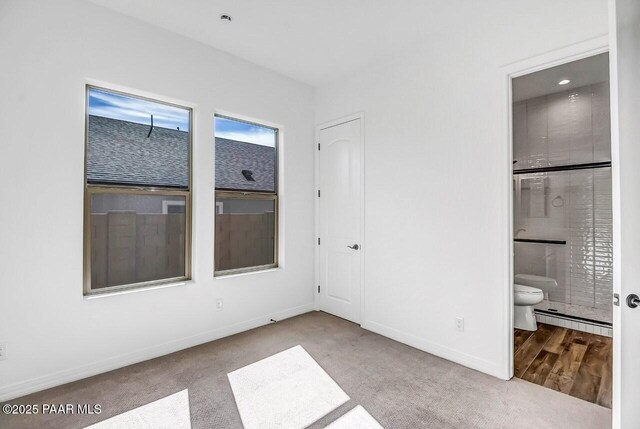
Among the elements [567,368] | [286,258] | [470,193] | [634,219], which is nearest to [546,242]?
[567,368]

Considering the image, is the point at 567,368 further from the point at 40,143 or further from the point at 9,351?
the point at 40,143

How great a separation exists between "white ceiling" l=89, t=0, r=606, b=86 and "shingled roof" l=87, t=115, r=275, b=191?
0.94 metres

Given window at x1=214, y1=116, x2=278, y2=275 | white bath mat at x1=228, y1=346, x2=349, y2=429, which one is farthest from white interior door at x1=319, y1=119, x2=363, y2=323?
white bath mat at x1=228, y1=346, x2=349, y2=429

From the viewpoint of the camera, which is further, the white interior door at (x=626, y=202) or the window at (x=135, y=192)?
the window at (x=135, y=192)

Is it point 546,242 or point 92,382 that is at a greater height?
point 546,242

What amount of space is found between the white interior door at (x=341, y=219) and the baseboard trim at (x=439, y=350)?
356 millimetres

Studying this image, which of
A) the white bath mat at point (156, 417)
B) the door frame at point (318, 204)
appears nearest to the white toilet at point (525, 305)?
the door frame at point (318, 204)

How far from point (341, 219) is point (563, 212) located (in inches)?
106

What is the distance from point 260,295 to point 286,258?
1.76ft

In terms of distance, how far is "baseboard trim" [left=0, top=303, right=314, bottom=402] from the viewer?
7.00 feet

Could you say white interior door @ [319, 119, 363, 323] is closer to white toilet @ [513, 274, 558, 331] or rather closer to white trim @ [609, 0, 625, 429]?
white toilet @ [513, 274, 558, 331]

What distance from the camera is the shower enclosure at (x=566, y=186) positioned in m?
3.38

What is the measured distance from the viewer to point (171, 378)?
7.78 ft

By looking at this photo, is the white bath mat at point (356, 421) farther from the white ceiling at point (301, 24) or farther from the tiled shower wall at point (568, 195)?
the tiled shower wall at point (568, 195)
